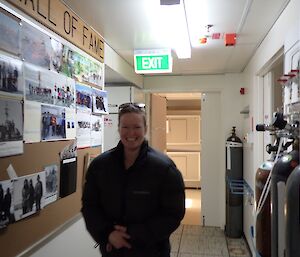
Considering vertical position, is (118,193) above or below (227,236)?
above

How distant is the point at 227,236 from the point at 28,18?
3829 millimetres

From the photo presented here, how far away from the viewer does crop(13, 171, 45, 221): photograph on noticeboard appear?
167 centimetres

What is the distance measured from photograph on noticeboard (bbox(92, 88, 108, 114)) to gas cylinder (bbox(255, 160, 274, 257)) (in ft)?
5.02

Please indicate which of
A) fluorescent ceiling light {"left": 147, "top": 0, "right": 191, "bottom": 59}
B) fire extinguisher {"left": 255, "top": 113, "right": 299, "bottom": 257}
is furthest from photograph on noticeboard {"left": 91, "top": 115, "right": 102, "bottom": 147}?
fire extinguisher {"left": 255, "top": 113, "right": 299, "bottom": 257}

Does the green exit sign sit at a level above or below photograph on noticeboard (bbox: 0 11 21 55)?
above

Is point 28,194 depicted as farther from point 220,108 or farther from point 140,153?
point 220,108

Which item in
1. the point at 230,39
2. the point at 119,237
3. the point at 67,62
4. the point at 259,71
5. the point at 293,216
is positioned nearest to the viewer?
the point at 293,216

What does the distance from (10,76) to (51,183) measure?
0.75 m

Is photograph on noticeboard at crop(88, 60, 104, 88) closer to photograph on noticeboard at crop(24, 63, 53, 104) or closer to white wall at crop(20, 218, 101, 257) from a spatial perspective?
photograph on noticeboard at crop(24, 63, 53, 104)

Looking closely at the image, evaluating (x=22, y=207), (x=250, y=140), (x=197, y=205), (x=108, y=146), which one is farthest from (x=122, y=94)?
(x=197, y=205)

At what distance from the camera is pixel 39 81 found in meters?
1.87

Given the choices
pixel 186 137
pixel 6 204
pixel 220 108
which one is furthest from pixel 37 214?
pixel 186 137

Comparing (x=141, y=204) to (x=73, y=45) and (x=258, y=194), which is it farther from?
(x=73, y=45)

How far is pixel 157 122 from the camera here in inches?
213
